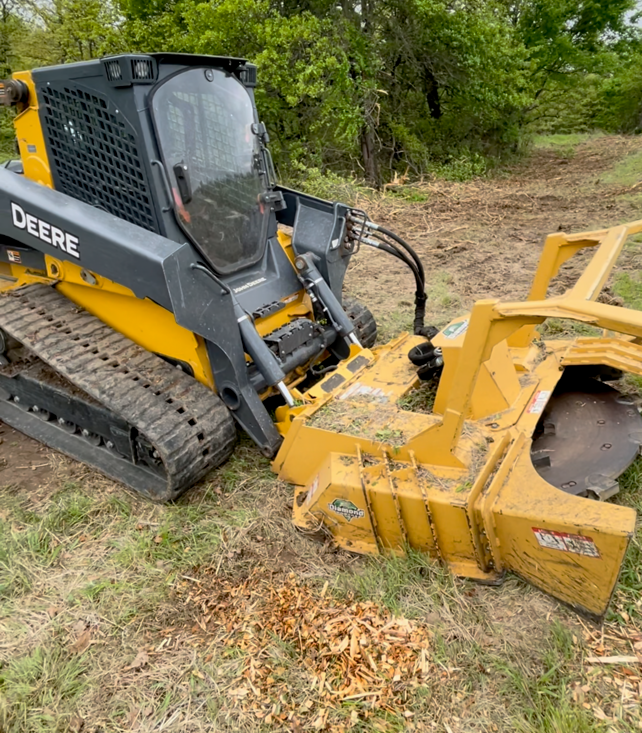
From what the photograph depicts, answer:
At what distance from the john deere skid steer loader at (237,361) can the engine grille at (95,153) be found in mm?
10

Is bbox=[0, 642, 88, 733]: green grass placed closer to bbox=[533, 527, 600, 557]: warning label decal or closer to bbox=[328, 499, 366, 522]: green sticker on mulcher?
bbox=[328, 499, 366, 522]: green sticker on mulcher

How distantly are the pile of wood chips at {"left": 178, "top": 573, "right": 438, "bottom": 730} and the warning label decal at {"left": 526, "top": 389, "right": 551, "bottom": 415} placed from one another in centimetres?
113

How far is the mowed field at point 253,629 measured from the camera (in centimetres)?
206

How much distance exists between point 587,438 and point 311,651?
163 cm

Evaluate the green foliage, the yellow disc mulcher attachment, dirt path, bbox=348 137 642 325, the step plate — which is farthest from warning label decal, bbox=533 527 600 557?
the green foliage

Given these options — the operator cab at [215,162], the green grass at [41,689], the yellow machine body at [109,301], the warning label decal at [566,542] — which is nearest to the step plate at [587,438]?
the warning label decal at [566,542]

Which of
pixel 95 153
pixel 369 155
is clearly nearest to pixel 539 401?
pixel 95 153

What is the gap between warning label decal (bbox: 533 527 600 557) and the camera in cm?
206

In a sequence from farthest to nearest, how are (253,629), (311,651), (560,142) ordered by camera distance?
(560,142) < (253,629) < (311,651)

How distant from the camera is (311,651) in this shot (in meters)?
2.26

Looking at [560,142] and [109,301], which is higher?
[109,301]

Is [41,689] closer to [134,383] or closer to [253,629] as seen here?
[253,629]

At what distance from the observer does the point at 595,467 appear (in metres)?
2.67

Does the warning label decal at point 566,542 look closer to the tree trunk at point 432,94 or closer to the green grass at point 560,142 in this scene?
the tree trunk at point 432,94
